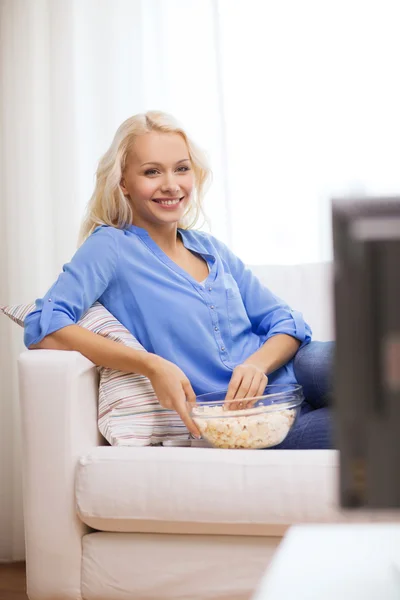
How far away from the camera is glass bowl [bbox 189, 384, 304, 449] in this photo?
5.61 ft

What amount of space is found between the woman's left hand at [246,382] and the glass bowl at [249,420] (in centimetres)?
7

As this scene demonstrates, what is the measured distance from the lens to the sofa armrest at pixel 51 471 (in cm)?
172

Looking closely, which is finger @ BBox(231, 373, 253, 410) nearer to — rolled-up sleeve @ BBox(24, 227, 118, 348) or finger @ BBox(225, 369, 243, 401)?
finger @ BBox(225, 369, 243, 401)

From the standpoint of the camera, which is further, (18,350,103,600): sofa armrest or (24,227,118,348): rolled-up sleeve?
(24,227,118,348): rolled-up sleeve

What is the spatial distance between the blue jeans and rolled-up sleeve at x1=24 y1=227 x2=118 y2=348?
1.73 feet

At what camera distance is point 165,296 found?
1995mm

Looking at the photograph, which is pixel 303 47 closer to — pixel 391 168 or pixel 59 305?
pixel 391 168

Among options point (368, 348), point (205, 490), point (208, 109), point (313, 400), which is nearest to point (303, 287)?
point (313, 400)

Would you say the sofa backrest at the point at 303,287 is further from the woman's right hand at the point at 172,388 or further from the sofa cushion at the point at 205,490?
the sofa cushion at the point at 205,490

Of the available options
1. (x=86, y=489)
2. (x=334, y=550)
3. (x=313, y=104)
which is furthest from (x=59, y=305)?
(x=313, y=104)

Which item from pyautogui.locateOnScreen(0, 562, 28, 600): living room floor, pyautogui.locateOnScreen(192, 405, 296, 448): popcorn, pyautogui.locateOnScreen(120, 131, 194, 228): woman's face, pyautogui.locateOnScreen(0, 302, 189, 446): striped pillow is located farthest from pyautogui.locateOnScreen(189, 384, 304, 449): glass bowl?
pyautogui.locateOnScreen(0, 562, 28, 600): living room floor

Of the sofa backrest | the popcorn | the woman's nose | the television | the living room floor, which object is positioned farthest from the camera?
Answer: the sofa backrest

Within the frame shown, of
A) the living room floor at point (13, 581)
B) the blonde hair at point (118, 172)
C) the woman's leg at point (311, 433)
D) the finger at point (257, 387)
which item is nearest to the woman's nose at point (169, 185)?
the blonde hair at point (118, 172)

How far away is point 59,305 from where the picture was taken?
1.90 m
